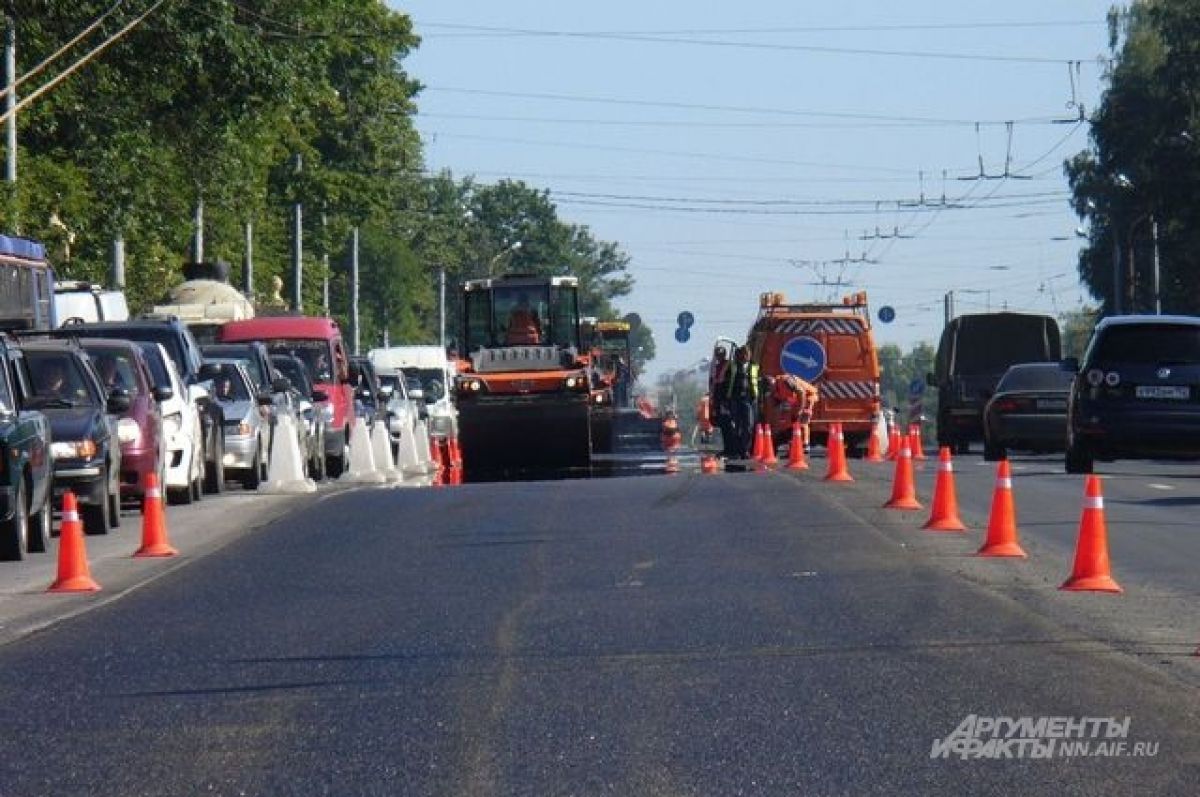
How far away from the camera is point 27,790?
9750 mm

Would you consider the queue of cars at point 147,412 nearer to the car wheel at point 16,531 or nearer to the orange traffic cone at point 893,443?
the car wheel at point 16,531

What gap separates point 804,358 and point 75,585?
2672 cm

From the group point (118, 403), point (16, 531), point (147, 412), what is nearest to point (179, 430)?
point (147, 412)

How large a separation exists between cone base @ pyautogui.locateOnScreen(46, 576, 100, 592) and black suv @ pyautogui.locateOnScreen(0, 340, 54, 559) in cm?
213

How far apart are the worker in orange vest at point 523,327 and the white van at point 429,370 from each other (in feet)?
34.0

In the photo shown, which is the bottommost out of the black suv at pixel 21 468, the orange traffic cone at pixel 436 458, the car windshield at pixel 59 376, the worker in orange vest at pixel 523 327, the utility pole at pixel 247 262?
the orange traffic cone at pixel 436 458

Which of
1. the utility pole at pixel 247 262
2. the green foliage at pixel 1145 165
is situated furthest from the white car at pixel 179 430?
the green foliage at pixel 1145 165

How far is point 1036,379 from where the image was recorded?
40938mm

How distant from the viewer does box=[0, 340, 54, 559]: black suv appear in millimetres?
20109

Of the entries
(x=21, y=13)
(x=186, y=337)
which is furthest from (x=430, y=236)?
(x=186, y=337)

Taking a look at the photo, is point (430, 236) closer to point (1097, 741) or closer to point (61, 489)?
point (61, 489)

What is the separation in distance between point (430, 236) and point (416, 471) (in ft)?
367

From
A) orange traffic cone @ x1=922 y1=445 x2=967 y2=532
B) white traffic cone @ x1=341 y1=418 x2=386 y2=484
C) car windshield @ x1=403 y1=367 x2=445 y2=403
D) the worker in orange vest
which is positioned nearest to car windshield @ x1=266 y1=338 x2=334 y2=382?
white traffic cone @ x1=341 y1=418 x2=386 y2=484

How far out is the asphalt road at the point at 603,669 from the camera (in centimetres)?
995
